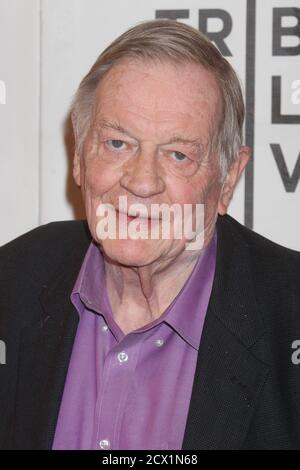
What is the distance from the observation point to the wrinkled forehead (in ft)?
4.30

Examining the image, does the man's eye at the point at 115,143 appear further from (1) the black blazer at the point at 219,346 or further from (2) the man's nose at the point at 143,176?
(1) the black blazer at the point at 219,346

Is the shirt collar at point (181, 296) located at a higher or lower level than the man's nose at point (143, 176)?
lower

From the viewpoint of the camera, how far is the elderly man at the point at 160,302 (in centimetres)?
131

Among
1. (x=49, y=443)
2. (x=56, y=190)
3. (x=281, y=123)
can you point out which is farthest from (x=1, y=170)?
(x=49, y=443)

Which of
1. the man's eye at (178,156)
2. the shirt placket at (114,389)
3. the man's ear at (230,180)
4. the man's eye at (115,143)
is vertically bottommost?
the shirt placket at (114,389)

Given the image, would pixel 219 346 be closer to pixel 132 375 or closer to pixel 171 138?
pixel 132 375

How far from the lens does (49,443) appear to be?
133 cm

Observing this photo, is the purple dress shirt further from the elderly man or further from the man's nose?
the man's nose

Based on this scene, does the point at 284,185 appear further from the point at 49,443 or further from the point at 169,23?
the point at 49,443

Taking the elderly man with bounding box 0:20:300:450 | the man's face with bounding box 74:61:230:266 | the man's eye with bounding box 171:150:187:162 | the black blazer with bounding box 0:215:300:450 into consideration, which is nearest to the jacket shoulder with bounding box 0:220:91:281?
the black blazer with bounding box 0:215:300:450

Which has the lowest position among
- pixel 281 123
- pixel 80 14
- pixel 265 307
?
pixel 265 307

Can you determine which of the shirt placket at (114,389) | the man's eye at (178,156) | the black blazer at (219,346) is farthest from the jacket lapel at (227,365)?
the man's eye at (178,156)

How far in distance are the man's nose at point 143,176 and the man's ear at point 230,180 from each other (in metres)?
0.18
